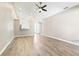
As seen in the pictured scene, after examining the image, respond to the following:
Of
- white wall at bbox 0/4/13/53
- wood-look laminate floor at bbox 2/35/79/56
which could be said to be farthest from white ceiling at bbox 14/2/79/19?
wood-look laminate floor at bbox 2/35/79/56

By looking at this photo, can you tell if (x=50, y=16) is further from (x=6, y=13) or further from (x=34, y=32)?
(x=6, y=13)

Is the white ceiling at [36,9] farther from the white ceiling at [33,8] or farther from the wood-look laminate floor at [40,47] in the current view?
the wood-look laminate floor at [40,47]

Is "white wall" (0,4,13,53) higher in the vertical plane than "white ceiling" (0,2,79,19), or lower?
lower

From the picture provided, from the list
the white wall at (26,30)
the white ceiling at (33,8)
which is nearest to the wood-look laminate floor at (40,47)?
the white wall at (26,30)

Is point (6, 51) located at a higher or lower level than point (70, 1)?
lower

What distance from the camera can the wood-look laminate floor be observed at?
2.57m

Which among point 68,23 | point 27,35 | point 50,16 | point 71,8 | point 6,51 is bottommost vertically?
point 6,51

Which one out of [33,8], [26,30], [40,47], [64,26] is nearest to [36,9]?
[33,8]

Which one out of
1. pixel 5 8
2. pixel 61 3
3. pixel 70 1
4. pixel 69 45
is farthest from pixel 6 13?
pixel 69 45

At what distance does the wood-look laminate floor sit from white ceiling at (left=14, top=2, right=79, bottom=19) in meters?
0.55

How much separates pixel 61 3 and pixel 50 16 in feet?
1.58

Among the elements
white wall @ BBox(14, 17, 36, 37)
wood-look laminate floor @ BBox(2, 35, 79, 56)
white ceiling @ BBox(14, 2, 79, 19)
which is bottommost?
wood-look laminate floor @ BBox(2, 35, 79, 56)

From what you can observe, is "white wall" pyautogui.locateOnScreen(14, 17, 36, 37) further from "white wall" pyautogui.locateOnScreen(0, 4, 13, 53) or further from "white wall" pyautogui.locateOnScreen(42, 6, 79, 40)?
"white wall" pyautogui.locateOnScreen(42, 6, 79, 40)

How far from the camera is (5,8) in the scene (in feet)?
8.91
